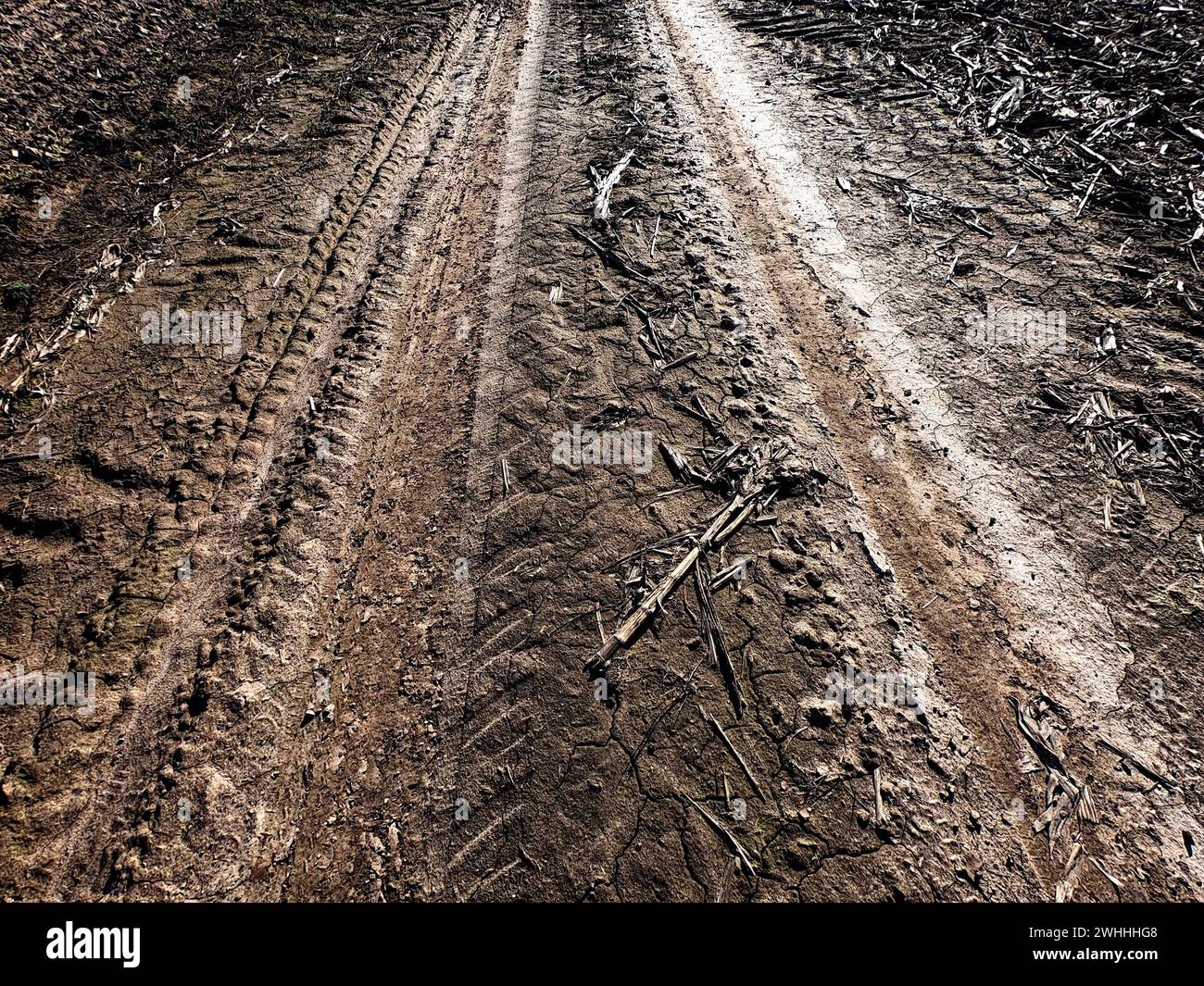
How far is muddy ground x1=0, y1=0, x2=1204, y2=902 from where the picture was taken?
2.46m

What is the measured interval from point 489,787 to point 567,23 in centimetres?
981

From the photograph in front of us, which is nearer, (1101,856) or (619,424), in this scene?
(1101,856)

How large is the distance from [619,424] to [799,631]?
1661 mm

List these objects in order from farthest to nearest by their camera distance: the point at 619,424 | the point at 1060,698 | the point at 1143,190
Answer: the point at 1143,190 < the point at 619,424 < the point at 1060,698

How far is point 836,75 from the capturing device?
22.8ft

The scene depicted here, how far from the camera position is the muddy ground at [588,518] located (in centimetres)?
246

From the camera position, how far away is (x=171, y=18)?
750cm

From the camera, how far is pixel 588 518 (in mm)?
3387

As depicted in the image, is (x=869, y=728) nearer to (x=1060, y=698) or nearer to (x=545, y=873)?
(x=1060, y=698)

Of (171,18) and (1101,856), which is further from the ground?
(171,18)

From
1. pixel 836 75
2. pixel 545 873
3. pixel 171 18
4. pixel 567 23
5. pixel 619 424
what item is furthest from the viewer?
pixel 567 23
